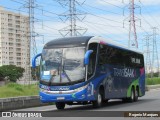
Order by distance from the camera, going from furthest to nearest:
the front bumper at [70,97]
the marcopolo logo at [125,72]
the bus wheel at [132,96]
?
the bus wheel at [132,96] → the marcopolo logo at [125,72] → the front bumper at [70,97]

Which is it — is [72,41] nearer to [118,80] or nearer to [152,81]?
[118,80]

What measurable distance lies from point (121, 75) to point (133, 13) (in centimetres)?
3731

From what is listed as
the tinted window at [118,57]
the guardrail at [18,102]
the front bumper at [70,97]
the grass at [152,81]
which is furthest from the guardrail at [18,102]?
the grass at [152,81]

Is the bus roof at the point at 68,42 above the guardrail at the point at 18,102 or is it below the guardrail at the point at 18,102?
above

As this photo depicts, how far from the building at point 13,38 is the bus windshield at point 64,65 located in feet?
173

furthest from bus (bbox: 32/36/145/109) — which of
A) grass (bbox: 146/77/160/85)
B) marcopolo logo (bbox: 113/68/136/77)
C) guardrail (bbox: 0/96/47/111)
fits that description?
grass (bbox: 146/77/160/85)

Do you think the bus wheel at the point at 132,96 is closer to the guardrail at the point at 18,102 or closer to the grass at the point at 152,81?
the guardrail at the point at 18,102

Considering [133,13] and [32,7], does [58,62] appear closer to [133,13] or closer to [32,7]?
[32,7]

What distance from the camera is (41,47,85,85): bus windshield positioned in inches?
783

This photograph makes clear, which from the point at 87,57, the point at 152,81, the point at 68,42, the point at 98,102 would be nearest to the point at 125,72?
the point at 98,102

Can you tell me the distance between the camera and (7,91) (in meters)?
28.8

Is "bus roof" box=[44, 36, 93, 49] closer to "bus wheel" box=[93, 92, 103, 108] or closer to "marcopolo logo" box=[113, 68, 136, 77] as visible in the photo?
"bus wheel" box=[93, 92, 103, 108]

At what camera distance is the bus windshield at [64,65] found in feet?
65.3

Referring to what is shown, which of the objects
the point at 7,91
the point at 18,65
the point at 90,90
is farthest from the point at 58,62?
the point at 18,65
